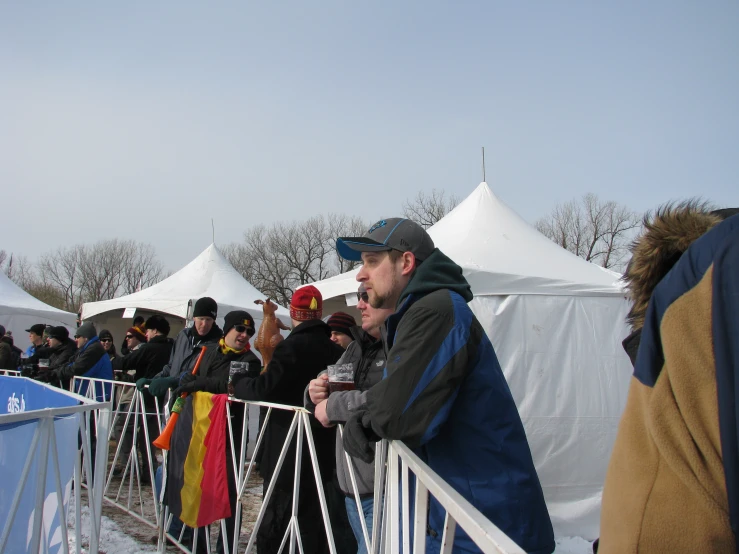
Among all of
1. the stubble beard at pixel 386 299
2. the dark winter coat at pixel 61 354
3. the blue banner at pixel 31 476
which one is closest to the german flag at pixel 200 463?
the blue banner at pixel 31 476

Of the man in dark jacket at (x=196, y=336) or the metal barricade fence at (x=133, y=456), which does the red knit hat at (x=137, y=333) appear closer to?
the metal barricade fence at (x=133, y=456)

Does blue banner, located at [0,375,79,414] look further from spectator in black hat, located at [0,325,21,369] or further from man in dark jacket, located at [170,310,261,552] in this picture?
spectator in black hat, located at [0,325,21,369]

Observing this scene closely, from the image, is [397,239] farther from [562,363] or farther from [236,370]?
[562,363]

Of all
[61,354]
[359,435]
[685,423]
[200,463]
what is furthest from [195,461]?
[61,354]

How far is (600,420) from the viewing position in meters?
5.95

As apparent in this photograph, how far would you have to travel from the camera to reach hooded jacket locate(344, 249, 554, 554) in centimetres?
171

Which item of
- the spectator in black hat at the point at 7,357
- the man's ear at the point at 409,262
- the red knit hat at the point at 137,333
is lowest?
the spectator in black hat at the point at 7,357

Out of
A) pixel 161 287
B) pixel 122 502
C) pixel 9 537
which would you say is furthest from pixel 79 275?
pixel 9 537

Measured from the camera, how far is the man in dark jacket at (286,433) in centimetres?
350

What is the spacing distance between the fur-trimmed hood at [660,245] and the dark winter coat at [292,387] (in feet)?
7.16

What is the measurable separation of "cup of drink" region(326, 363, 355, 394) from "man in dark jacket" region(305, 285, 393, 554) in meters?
0.05

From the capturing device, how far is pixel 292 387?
357cm

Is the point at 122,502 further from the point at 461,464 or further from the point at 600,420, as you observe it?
the point at 461,464

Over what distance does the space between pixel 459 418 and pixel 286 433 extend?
2058 mm
